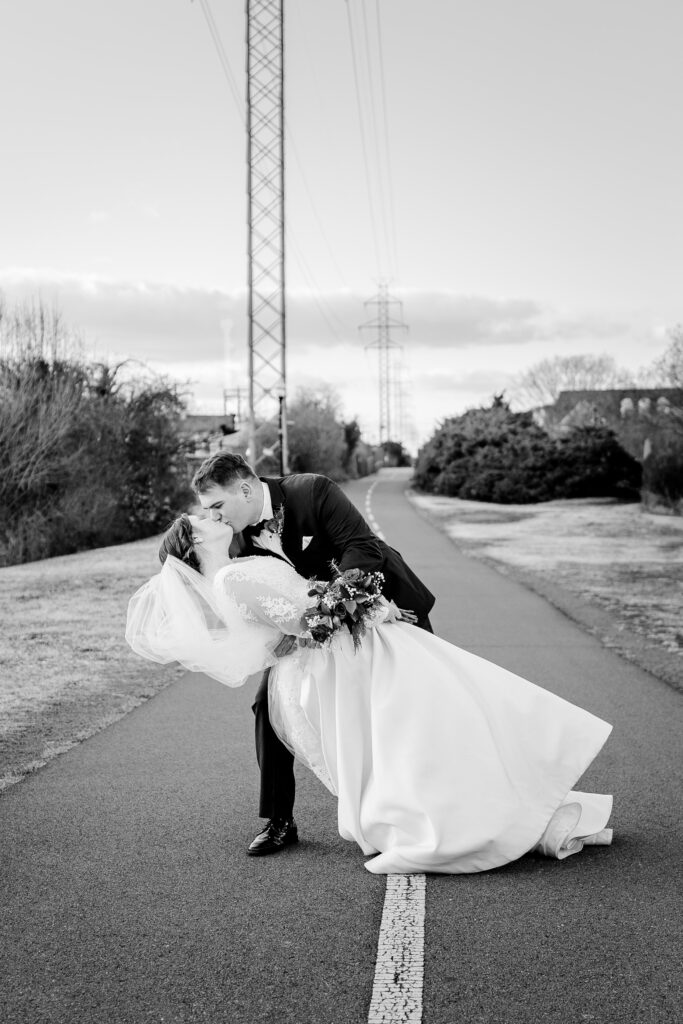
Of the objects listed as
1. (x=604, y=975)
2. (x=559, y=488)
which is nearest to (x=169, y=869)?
(x=604, y=975)

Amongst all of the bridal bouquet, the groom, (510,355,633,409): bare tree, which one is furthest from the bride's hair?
(510,355,633,409): bare tree

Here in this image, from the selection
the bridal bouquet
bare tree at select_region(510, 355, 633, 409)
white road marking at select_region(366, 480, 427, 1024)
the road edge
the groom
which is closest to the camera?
white road marking at select_region(366, 480, 427, 1024)

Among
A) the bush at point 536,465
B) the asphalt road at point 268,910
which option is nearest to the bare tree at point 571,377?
the bush at point 536,465

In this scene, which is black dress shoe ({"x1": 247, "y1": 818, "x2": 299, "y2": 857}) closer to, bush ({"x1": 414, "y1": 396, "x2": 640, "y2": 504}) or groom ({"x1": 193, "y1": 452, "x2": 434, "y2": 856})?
groom ({"x1": 193, "y1": 452, "x2": 434, "y2": 856})

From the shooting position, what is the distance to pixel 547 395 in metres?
92.8

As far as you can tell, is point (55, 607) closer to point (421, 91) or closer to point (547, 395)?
point (421, 91)

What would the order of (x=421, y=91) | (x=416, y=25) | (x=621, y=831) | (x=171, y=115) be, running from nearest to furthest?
(x=621, y=831) → (x=421, y=91) → (x=171, y=115) → (x=416, y=25)

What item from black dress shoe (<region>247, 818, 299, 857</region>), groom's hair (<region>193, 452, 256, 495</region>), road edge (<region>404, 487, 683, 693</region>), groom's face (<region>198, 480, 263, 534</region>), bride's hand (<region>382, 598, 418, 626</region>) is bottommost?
road edge (<region>404, 487, 683, 693</region>)

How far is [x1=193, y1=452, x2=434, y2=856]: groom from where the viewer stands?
Answer: 478 centimetres

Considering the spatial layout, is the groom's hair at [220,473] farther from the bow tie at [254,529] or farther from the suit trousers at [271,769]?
the suit trousers at [271,769]

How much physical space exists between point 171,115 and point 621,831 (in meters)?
20.4

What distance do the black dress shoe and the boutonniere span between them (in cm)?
138

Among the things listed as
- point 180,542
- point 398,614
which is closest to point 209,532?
point 180,542

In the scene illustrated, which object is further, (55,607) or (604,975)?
(55,607)
